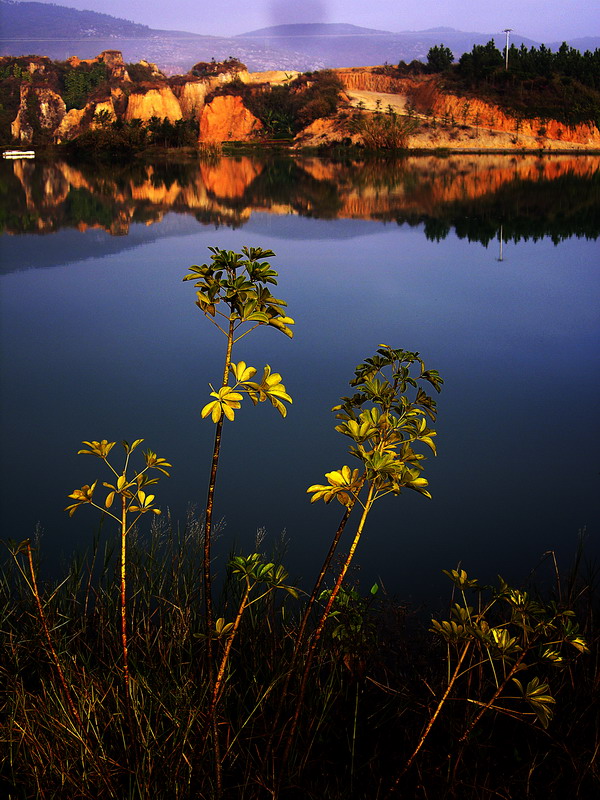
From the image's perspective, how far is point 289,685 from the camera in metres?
1.89

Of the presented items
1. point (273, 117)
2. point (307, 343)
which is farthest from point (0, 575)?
point (273, 117)

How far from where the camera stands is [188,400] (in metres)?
4.43

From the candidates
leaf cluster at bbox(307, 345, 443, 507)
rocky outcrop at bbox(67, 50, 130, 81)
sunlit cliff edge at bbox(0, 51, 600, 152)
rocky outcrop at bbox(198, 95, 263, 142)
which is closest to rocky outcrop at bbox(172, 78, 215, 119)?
sunlit cliff edge at bbox(0, 51, 600, 152)

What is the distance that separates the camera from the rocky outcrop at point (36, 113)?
1702 inches

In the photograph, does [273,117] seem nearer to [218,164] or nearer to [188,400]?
[218,164]

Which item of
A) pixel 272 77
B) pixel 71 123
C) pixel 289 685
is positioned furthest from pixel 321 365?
pixel 272 77

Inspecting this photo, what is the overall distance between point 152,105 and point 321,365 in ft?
144

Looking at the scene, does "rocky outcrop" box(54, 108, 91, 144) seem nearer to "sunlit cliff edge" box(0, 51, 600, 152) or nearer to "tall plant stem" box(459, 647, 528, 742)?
"sunlit cliff edge" box(0, 51, 600, 152)

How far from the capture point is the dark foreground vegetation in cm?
142

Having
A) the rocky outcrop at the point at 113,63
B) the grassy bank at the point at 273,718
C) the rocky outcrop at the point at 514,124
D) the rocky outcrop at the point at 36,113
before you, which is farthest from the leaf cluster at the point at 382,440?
the rocky outcrop at the point at 113,63

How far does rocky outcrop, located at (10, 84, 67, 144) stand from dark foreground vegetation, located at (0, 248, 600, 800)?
45148 mm

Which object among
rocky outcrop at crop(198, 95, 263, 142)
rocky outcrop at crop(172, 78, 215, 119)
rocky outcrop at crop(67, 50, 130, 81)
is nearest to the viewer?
rocky outcrop at crop(198, 95, 263, 142)

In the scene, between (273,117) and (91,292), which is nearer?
(91,292)

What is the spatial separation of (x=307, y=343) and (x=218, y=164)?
2158 cm
